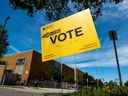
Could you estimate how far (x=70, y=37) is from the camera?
611cm

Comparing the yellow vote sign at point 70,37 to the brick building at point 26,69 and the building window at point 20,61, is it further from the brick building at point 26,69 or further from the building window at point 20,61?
the building window at point 20,61

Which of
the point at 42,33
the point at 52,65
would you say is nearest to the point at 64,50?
the point at 42,33

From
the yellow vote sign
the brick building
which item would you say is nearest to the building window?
the brick building

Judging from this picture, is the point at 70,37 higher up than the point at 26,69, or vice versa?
the point at 26,69

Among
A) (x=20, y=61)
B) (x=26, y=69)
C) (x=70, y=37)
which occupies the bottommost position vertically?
(x=70, y=37)

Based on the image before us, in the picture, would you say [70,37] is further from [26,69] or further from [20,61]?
[20,61]

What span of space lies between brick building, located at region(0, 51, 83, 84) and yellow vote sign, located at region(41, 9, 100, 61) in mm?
41340

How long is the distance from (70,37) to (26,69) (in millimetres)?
48094

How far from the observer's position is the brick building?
49.4m

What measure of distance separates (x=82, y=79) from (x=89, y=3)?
5704cm

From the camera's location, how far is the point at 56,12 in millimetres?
12430

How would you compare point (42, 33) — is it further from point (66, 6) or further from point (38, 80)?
point (38, 80)

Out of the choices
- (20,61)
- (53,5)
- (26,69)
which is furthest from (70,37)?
(20,61)

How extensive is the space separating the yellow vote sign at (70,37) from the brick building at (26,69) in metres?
41.3
